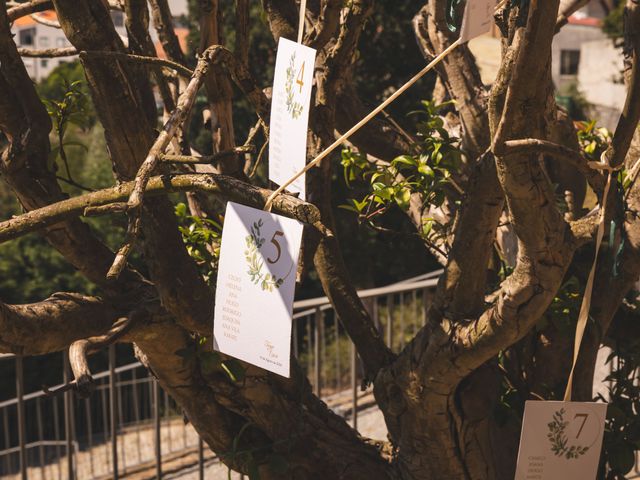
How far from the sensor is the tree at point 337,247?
2309 millimetres

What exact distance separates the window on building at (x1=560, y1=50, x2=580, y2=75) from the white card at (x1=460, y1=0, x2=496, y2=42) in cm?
2909

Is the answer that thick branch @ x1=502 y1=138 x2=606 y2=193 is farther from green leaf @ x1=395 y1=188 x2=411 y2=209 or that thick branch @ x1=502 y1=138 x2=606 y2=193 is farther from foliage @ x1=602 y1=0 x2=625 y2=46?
foliage @ x1=602 y1=0 x2=625 y2=46

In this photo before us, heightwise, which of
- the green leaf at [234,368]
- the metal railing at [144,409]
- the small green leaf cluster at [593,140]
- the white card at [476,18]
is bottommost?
the metal railing at [144,409]

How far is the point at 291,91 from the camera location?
235 cm

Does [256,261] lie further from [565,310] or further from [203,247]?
[565,310]

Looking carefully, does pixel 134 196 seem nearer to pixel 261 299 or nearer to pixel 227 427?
pixel 261 299

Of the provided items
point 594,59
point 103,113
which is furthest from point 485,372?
point 594,59

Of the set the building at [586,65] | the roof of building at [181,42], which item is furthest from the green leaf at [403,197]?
the building at [586,65]

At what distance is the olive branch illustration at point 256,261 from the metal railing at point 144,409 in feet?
2.15

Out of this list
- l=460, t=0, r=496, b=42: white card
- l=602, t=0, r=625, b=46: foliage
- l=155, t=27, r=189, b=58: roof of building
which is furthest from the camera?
l=602, t=0, r=625, b=46: foliage

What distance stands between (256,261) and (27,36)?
32.5 meters

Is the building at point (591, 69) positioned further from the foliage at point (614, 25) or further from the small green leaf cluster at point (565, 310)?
the small green leaf cluster at point (565, 310)

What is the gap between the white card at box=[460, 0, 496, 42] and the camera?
2.18m

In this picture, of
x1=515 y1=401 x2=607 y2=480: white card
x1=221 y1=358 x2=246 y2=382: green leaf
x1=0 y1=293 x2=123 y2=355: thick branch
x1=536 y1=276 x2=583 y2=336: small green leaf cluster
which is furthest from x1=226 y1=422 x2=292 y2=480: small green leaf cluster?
x1=536 y1=276 x2=583 y2=336: small green leaf cluster
